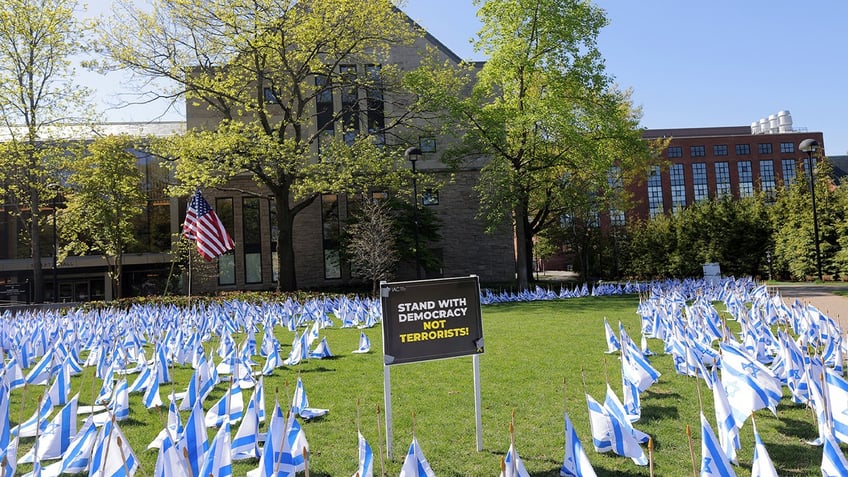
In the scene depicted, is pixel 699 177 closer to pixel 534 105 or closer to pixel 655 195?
pixel 655 195

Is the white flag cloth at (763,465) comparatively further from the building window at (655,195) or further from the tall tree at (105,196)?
the building window at (655,195)

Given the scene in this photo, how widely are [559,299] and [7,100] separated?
28.7m

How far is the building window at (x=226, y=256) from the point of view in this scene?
39062mm

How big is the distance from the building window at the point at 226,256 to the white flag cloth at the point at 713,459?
37.6m

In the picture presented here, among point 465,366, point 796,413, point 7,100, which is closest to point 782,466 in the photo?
point 796,413

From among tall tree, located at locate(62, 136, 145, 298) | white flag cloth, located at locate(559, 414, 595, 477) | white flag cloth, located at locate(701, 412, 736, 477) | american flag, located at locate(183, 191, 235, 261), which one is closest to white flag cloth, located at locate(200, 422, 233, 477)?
white flag cloth, located at locate(559, 414, 595, 477)

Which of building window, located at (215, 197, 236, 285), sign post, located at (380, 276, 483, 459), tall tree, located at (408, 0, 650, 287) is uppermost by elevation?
tall tree, located at (408, 0, 650, 287)

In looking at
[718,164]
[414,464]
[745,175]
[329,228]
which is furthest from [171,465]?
[745,175]

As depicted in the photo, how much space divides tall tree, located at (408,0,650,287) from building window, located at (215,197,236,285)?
17.4 metres

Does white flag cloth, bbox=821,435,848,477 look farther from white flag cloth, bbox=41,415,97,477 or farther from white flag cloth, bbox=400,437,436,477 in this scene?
white flag cloth, bbox=41,415,97,477

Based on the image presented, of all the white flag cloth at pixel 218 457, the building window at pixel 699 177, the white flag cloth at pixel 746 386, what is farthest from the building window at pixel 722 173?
the white flag cloth at pixel 218 457

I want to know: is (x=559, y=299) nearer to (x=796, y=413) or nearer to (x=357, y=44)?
(x=357, y=44)

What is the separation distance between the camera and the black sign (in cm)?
631

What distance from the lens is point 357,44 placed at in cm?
2872
